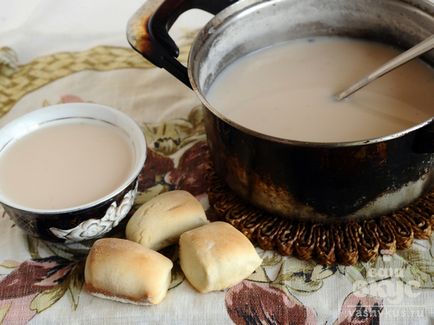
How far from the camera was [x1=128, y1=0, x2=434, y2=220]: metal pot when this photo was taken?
1.87 ft

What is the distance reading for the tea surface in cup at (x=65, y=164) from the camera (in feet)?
2.14

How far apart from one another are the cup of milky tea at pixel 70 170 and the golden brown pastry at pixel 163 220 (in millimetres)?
24

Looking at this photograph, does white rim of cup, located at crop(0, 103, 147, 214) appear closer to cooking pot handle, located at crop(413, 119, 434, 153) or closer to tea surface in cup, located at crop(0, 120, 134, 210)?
tea surface in cup, located at crop(0, 120, 134, 210)

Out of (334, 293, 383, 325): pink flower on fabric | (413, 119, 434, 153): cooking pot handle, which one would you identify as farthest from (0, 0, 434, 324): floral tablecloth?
(413, 119, 434, 153): cooking pot handle

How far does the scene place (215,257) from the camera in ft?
1.96

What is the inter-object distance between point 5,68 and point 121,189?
41cm

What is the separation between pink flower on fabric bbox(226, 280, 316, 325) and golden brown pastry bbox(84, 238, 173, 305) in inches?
2.7

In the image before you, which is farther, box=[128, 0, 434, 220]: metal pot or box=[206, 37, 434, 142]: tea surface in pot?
box=[206, 37, 434, 142]: tea surface in pot

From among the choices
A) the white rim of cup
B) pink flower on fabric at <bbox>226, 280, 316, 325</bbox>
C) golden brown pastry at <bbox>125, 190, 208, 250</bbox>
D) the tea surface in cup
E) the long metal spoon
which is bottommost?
pink flower on fabric at <bbox>226, 280, 316, 325</bbox>

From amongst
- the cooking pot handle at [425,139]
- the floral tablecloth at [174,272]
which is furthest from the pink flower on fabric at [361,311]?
the cooking pot handle at [425,139]

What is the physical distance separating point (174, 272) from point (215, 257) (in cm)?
6

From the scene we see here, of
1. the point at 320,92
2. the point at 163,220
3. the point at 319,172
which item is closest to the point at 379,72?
the point at 320,92

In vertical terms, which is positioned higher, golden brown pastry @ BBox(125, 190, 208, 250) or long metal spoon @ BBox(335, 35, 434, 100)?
long metal spoon @ BBox(335, 35, 434, 100)

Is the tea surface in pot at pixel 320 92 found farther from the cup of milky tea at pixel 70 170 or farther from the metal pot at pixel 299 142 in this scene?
the cup of milky tea at pixel 70 170
